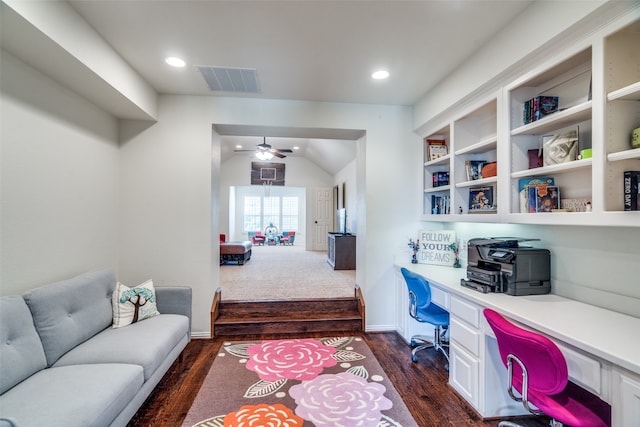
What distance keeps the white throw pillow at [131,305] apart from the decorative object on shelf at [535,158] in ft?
11.5

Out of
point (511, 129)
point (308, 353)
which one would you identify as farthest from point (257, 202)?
point (511, 129)

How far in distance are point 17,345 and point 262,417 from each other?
1.59 metres

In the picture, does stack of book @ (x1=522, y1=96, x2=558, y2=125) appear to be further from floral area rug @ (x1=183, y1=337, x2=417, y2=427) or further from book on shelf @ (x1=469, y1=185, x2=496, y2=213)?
floral area rug @ (x1=183, y1=337, x2=417, y2=427)

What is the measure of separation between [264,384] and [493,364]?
1.81m

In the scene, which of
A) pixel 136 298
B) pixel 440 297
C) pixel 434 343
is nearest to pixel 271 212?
pixel 136 298

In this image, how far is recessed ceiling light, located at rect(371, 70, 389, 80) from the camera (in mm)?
2805

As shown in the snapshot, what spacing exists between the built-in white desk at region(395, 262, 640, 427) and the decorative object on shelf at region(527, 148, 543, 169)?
975 millimetres

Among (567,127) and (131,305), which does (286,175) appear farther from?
(567,127)

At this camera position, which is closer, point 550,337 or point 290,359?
point 550,337

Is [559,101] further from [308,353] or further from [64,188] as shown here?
[64,188]

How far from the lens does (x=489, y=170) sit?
2.50 m

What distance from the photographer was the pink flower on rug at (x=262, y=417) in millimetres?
1960

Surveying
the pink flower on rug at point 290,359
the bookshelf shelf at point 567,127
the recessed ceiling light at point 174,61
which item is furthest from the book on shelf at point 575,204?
the recessed ceiling light at point 174,61

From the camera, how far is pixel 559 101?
2045 millimetres
